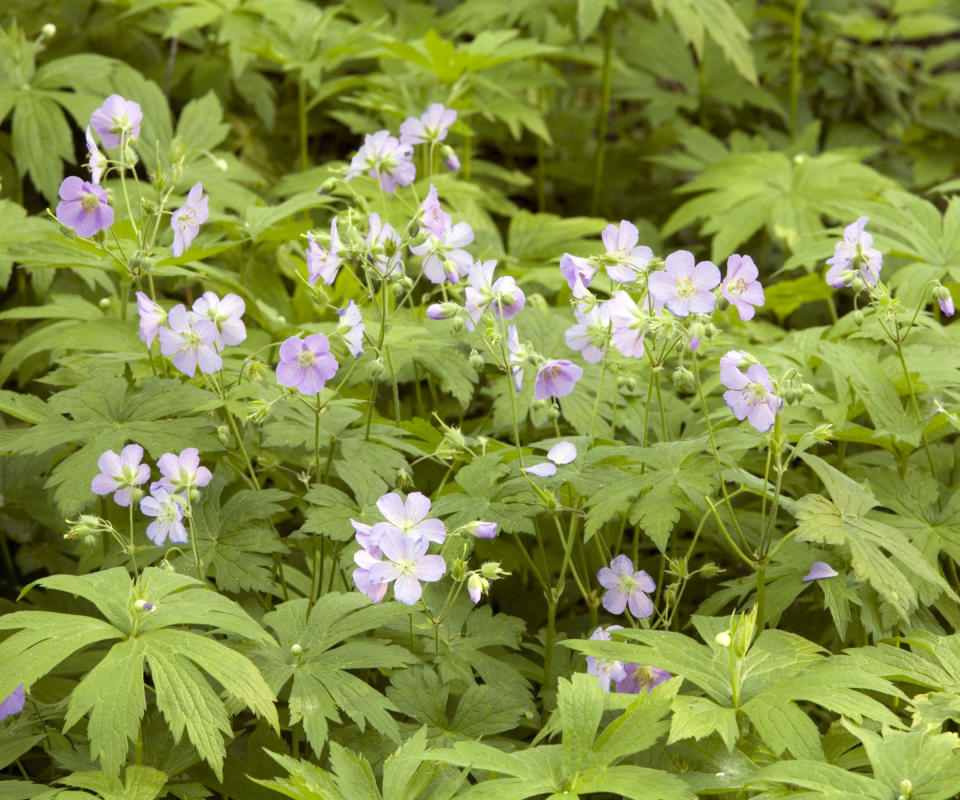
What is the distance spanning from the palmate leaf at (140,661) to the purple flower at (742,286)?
1118 mm

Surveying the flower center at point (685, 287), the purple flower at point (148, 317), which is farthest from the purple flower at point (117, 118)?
the flower center at point (685, 287)

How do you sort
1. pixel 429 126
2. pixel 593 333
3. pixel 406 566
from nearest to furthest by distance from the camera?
pixel 406 566, pixel 593 333, pixel 429 126

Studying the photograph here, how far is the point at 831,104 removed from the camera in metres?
5.24

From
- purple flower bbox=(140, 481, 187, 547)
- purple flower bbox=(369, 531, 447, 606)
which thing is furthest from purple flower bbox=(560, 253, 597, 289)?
purple flower bbox=(140, 481, 187, 547)

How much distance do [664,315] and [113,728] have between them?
4.07 feet

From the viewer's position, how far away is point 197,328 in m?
2.02

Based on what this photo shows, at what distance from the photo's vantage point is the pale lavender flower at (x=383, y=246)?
2.14 m

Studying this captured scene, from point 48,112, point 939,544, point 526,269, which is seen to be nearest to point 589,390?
point 526,269

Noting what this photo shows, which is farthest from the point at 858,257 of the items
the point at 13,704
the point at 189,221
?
the point at 13,704

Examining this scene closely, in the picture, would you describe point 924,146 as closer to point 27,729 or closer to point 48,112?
point 48,112

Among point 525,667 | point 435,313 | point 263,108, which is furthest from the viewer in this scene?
point 263,108

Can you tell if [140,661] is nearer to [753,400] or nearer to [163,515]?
[163,515]

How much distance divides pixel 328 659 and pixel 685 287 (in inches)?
39.6

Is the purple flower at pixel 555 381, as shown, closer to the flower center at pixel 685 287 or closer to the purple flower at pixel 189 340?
the flower center at pixel 685 287
